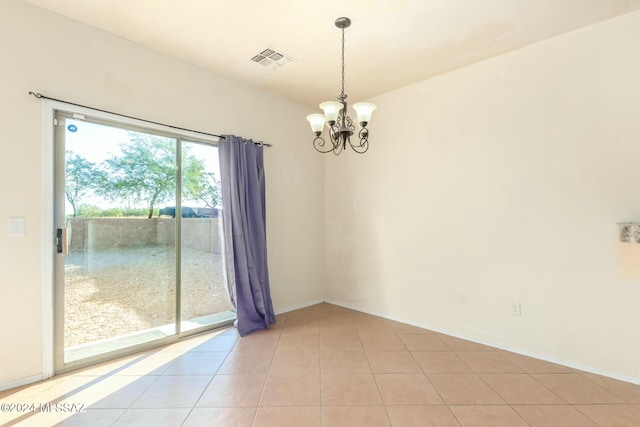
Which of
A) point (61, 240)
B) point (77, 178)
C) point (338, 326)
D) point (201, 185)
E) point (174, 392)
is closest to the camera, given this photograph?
point (174, 392)

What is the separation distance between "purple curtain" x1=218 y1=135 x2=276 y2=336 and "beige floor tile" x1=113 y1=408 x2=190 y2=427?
4.11 feet

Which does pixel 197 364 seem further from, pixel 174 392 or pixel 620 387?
pixel 620 387

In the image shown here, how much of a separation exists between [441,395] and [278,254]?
2410 mm

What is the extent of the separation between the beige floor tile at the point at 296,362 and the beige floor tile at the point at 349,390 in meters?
0.18

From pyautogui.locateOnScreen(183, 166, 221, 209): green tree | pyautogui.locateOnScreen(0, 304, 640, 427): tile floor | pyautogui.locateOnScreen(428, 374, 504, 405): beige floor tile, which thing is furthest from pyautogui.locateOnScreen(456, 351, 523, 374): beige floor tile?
pyautogui.locateOnScreen(183, 166, 221, 209): green tree

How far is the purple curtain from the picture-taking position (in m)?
3.23

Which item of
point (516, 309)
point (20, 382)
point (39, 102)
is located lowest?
point (20, 382)

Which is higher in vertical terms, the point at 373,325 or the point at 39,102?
the point at 39,102

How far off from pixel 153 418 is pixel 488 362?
264 centimetres

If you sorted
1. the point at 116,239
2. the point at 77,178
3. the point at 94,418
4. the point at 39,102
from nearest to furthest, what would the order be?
the point at 94,418 < the point at 39,102 < the point at 77,178 < the point at 116,239

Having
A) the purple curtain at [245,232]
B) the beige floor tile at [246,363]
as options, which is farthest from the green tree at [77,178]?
the beige floor tile at [246,363]

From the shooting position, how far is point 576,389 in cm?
218

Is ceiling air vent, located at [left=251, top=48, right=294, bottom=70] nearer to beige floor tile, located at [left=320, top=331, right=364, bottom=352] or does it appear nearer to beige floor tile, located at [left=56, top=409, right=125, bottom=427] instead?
beige floor tile, located at [left=320, top=331, right=364, bottom=352]

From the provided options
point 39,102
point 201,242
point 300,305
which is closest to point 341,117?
point 201,242
